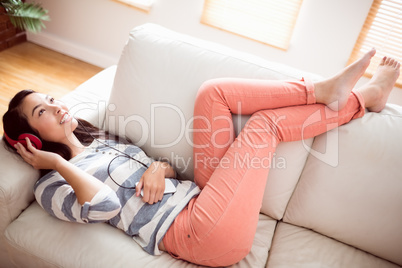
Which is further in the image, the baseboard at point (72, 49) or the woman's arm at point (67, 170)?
the baseboard at point (72, 49)


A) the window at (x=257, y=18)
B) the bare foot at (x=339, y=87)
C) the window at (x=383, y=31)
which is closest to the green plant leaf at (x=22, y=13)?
the window at (x=257, y=18)

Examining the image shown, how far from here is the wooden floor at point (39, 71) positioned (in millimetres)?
2355

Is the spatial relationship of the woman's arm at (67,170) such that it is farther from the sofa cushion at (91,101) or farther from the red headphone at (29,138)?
the sofa cushion at (91,101)

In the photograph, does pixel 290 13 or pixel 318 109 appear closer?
pixel 318 109

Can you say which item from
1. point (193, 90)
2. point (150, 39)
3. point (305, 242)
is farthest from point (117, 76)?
point (305, 242)

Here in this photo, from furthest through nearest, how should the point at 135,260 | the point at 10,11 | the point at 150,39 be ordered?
1. the point at 10,11
2. the point at 150,39
3. the point at 135,260

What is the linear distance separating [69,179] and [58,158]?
10 centimetres

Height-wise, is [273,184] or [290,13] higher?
[290,13]

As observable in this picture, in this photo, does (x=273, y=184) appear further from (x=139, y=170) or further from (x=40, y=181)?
(x=40, y=181)

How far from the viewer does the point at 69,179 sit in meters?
1.05

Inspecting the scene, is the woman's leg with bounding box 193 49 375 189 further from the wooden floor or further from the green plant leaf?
the green plant leaf

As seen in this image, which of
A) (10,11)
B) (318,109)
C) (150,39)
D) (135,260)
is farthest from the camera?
(10,11)

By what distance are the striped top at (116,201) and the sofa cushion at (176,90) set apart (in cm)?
14

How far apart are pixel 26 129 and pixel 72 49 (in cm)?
196
